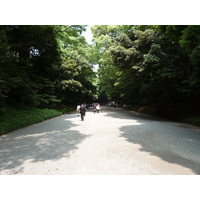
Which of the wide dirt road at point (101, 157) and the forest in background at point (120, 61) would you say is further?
the forest in background at point (120, 61)

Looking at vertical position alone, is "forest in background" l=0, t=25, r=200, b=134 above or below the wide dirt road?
above

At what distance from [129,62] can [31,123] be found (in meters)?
10.6

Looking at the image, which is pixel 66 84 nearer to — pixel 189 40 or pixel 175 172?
pixel 189 40

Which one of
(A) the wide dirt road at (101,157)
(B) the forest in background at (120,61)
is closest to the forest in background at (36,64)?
(B) the forest in background at (120,61)

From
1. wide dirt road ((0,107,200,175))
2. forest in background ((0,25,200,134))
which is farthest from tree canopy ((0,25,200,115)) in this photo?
wide dirt road ((0,107,200,175))

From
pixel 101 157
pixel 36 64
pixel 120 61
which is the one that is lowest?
pixel 101 157

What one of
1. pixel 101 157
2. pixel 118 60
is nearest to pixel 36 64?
pixel 118 60

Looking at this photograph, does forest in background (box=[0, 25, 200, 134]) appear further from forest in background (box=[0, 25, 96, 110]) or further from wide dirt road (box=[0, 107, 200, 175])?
wide dirt road (box=[0, 107, 200, 175])

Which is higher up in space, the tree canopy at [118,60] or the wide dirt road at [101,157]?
the tree canopy at [118,60]

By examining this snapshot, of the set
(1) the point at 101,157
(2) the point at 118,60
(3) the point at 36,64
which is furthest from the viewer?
(3) the point at 36,64

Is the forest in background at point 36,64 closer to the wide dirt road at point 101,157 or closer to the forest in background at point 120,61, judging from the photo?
the forest in background at point 120,61

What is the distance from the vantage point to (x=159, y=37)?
40.5 feet

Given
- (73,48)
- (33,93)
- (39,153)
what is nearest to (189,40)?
(39,153)

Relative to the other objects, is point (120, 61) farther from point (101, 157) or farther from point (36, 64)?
point (101, 157)
